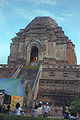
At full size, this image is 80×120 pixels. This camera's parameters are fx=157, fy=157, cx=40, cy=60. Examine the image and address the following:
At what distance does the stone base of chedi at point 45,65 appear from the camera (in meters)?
19.3

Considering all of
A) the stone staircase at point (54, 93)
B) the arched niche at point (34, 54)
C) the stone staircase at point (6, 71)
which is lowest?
the stone staircase at point (54, 93)

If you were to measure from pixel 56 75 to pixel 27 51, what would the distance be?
9693 mm

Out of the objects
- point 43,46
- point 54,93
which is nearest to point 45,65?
point 43,46

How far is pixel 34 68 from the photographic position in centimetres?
2448

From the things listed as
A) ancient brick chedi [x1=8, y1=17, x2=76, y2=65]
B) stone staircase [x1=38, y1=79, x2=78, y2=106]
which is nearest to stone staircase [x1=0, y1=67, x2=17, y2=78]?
ancient brick chedi [x1=8, y1=17, x2=76, y2=65]

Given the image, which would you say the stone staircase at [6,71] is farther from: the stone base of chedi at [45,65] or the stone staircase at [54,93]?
the stone staircase at [54,93]

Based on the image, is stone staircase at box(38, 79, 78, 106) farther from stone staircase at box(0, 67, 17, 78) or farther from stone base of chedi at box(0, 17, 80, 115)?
stone staircase at box(0, 67, 17, 78)

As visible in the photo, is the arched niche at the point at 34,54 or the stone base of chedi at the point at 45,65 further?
the arched niche at the point at 34,54

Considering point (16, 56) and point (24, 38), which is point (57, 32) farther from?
point (16, 56)

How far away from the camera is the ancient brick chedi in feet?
98.8

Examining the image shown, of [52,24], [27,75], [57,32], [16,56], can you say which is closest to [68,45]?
[57,32]

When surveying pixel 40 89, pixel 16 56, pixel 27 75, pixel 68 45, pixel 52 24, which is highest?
pixel 52 24

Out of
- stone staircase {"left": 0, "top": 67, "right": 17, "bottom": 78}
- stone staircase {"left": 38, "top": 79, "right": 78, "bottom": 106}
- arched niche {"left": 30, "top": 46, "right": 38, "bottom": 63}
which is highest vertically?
arched niche {"left": 30, "top": 46, "right": 38, "bottom": 63}

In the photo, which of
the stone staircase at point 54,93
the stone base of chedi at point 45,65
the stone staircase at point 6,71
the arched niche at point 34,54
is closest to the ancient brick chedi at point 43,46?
the stone base of chedi at point 45,65
